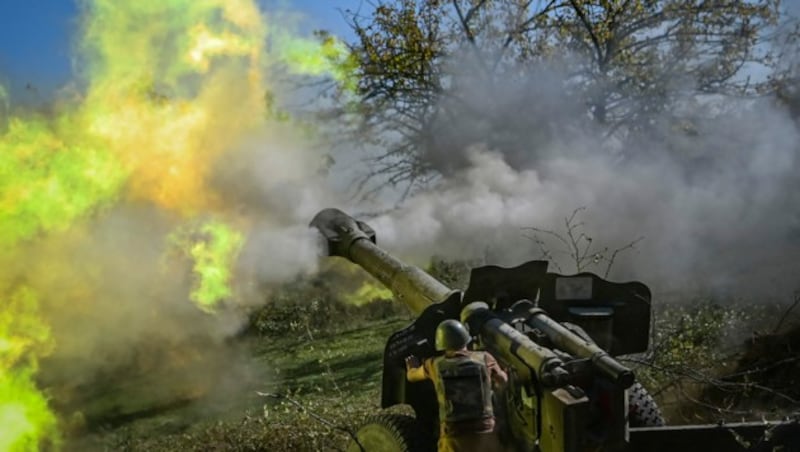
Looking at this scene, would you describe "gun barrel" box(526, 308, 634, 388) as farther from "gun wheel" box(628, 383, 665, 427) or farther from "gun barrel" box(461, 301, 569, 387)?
"gun wheel" box(628, 383, 665, 427)

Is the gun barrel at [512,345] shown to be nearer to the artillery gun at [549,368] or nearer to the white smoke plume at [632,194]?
the artillery gun at [549,368]

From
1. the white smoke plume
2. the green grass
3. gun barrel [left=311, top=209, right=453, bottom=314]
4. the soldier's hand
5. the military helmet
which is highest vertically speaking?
the white smoke plume

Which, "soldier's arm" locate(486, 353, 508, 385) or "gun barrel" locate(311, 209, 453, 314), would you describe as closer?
"soldier's arm" locate(486, 353, 508, 385)

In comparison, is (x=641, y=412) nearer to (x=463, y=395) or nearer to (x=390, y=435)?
(x=463, y=395)

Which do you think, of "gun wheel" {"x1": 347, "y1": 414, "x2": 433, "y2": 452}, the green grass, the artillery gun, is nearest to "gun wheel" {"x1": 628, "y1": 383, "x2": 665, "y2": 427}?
the artillery gun

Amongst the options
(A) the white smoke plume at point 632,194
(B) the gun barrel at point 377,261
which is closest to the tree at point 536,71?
(A) the white smoke plume at point 632,194

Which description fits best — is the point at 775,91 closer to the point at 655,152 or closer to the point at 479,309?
the point at 655,152

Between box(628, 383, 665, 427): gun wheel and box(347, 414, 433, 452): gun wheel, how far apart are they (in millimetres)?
1351

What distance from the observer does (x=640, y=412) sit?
16.7 ft

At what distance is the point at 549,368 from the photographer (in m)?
3.98

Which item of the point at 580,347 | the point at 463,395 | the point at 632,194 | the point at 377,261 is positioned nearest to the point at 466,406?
the point at 463,395

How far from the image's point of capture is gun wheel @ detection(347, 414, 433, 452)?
482 centimetres

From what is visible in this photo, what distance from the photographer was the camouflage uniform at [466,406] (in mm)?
4266

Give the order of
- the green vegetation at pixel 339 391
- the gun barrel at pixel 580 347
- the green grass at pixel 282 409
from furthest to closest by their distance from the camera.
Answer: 1. the green grass at pixel 282 409
2. the green vegetation at pixel 339 391
3. the gun barrel at pixel 580 347
